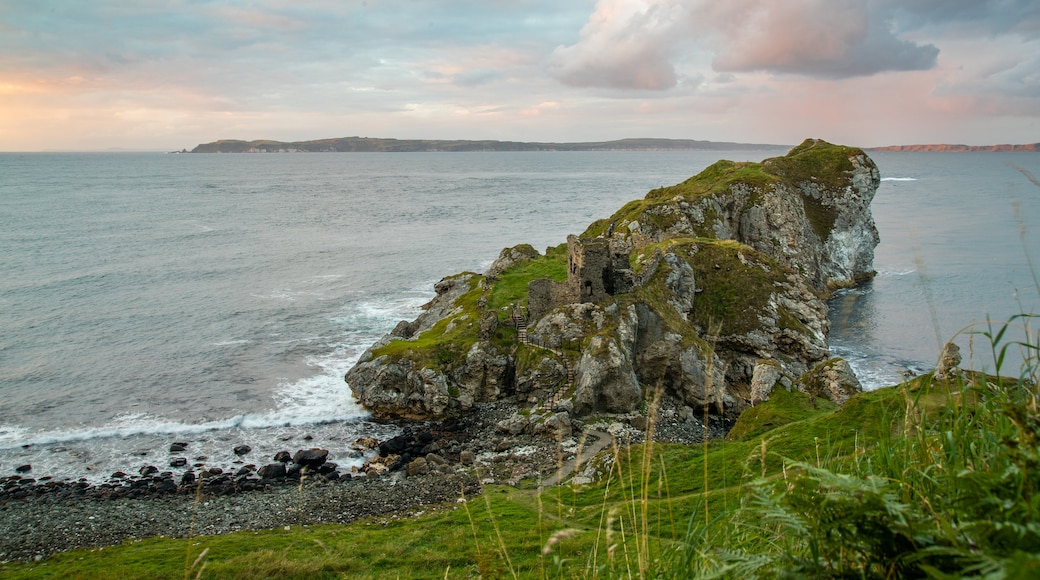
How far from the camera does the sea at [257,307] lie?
37469 mm

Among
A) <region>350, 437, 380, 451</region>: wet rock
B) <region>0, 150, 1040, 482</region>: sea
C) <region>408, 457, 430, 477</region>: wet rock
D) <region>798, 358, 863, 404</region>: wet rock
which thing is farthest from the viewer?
<region>0, 150, 1040, 482</region>: sea

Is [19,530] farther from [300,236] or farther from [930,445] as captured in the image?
[300,236]

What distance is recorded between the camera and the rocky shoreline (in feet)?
89.7

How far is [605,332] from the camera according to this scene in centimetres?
3769

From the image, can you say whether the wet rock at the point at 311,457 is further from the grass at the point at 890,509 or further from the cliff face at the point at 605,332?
the grass at the point at 890,509

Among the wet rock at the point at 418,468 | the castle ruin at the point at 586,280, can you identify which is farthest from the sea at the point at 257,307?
the castle ruin at the point at 586,280

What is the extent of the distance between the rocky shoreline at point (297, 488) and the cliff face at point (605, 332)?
2495 mm

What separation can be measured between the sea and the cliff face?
4135 millimetres

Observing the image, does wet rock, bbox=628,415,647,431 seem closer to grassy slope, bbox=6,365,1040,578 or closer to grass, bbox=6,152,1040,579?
grassy slope, bbox=6,365,1040,578

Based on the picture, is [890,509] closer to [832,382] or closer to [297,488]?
[297,488]

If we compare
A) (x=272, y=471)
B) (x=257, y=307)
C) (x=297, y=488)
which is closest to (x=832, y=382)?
(x=297, y=488)

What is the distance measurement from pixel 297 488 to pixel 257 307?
34.3m

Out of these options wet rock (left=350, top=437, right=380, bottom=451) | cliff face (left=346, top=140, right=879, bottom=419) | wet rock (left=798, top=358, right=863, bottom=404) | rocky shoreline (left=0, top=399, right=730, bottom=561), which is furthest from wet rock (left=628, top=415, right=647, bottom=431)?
wet rock (left=350, top=437, right=380, bottom=451)

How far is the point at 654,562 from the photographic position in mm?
5363
